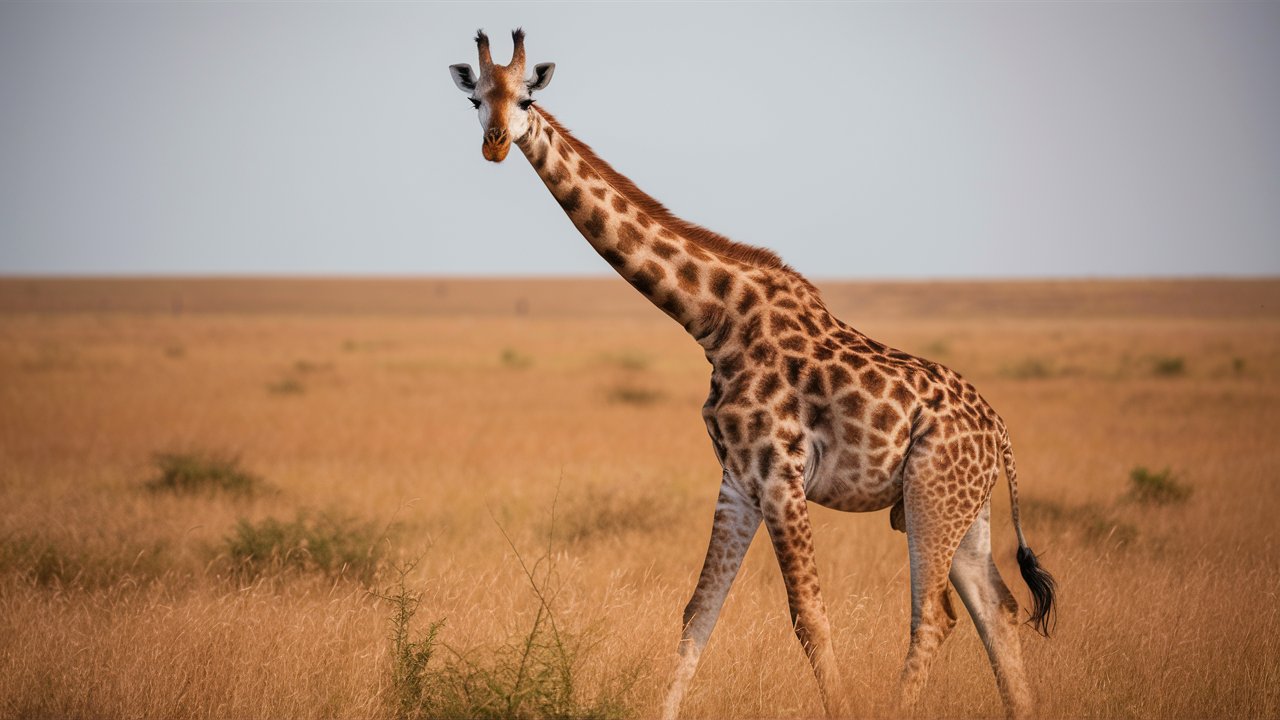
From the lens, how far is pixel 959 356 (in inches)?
1351

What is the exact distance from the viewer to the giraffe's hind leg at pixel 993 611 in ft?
18.1

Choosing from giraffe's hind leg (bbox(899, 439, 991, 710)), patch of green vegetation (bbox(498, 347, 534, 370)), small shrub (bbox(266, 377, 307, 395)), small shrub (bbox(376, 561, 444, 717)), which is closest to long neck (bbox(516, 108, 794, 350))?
giraffe's hind leg (bbox(899, 439, 991, 710))

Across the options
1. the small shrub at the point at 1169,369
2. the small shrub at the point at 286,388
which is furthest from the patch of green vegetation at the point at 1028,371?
the small shrub at the point at 286,388

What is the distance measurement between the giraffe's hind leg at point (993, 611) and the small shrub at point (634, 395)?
16.6m

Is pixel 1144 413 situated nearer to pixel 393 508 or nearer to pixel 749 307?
pixel 393 508

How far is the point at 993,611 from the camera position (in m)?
5.54

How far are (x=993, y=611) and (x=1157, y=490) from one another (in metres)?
6.92

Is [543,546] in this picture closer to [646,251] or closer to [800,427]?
[646,251]

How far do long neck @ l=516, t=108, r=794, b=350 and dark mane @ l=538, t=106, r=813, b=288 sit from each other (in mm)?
45

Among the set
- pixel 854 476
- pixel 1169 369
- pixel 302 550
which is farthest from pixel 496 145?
pixel 1169 369

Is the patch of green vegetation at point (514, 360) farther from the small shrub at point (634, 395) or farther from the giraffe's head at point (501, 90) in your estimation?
the giraffe's head at point (501, 90)

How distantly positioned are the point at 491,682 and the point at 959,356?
3091 centimetres

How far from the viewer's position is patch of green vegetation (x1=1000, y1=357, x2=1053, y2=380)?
27.5 metres

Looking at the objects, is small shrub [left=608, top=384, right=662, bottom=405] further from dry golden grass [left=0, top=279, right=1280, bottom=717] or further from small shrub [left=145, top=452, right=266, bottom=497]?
small shrub [left=145, top=452, right=266, bottom=497]
